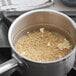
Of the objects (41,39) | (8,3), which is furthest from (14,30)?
(8,3)

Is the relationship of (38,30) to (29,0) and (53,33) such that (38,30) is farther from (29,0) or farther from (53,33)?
(29,0)

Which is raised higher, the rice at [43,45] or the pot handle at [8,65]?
the pot handle at [8,65]

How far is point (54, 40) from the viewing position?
388 millimetres

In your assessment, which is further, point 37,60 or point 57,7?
point 57,7

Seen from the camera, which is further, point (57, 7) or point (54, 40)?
point (57, 7)

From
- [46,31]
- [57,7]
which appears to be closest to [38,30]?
[46,31]

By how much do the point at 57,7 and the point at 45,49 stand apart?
0.58 feet

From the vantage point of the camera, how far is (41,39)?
389 millimetres

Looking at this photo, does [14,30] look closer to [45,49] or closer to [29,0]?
[45,49]

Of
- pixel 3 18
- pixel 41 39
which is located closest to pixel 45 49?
pixel 41 39

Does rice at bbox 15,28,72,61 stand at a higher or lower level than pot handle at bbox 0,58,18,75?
lower

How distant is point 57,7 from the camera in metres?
0.52

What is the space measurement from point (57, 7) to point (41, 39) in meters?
0.15

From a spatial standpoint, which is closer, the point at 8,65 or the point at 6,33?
the point at 8,65
